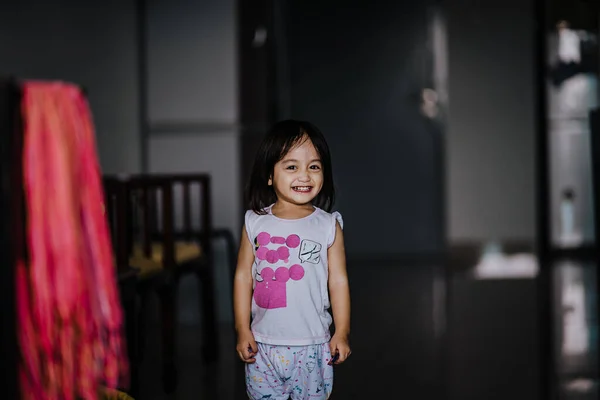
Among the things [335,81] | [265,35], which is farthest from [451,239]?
[265,35]

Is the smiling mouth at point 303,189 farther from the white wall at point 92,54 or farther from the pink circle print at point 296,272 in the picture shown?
the white wall at point 92,54

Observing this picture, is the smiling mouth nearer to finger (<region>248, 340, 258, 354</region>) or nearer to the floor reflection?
finger (<region>248, 340, 258, 354</region>)

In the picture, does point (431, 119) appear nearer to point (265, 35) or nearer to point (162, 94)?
point (265, 35)

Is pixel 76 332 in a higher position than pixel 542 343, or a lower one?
higher

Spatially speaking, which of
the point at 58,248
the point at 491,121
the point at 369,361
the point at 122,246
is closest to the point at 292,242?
the point at 58,248

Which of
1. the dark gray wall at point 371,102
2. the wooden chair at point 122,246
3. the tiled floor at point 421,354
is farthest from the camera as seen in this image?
the dark gray wall at point 371,102

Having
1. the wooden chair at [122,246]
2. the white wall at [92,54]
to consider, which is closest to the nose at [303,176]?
the wooden chair at [122,246]

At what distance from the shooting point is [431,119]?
688cm

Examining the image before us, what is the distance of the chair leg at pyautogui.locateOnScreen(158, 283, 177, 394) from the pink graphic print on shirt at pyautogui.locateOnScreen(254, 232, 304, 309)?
1.35m

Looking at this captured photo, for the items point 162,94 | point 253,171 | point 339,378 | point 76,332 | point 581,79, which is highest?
point 581,79

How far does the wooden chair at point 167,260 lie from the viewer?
110 inches

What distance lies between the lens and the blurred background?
3357mm

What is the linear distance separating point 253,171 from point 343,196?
17.6ft

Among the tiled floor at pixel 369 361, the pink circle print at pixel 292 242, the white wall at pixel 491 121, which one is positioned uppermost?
the white wall at pixel 491 121
